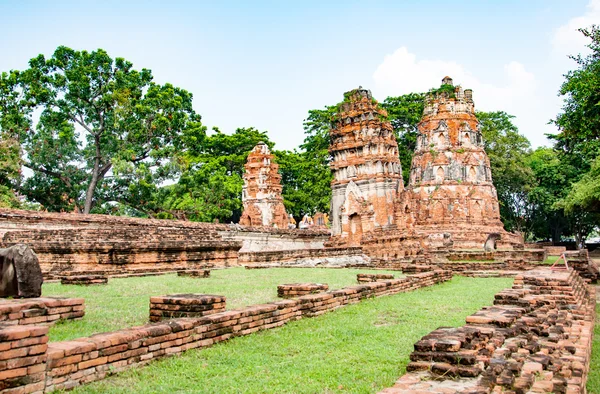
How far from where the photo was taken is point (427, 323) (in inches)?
275

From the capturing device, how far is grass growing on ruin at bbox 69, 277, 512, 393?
4.16 m

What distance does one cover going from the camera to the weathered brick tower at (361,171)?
82.3 ft

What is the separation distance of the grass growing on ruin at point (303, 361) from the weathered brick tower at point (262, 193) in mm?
26235

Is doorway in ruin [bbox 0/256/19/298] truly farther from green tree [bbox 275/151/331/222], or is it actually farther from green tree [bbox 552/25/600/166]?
green tree [bbox 275/151/331/222]

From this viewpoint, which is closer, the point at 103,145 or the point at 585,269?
the point at 585,269

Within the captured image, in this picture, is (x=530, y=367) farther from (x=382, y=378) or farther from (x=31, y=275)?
(x=31, y=275)

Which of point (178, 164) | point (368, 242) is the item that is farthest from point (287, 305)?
point (178, 164)

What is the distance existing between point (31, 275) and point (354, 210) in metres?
19.8

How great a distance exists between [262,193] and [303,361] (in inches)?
1146

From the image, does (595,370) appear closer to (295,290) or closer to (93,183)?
(295,290)

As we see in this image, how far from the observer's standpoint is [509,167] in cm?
4684

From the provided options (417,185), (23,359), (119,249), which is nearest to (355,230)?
(417,185)

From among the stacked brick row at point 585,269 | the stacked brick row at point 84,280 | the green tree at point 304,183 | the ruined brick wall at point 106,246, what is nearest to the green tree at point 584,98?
the stacked brick row at point 585,269

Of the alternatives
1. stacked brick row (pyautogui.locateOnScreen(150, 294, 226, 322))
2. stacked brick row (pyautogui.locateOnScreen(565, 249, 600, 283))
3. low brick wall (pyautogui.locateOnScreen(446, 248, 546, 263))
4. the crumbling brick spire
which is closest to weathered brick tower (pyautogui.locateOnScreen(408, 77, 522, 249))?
the crumbling brick spire
